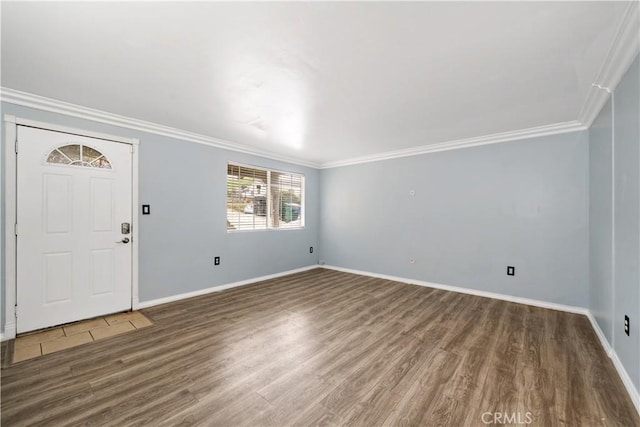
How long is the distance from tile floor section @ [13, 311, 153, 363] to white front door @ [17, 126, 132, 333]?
0.12 metres

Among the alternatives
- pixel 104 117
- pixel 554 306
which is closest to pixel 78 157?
pixel 104 117

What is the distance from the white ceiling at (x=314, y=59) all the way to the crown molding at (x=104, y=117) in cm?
14

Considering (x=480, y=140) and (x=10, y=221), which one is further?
(x=480, y=140)

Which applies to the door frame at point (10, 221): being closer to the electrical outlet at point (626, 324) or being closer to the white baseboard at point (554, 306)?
the white baseboard at point (554, 306)

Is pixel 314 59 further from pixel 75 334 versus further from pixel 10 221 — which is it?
pixel 75 334

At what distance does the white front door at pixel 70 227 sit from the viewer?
273 cm

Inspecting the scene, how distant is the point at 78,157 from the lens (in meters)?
3.05

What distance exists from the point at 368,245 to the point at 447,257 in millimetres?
1507

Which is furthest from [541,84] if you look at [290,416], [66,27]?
[66,27]

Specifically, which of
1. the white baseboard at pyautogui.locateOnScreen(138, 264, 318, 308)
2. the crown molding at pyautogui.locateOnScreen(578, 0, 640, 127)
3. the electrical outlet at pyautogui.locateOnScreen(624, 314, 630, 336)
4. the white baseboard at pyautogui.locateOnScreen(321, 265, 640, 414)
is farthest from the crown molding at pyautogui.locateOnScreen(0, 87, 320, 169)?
the electrical outlet at pyautogui.locateOnScreen(624, 314, 630, 336)

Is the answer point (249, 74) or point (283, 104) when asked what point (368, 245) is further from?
point (249, 74)

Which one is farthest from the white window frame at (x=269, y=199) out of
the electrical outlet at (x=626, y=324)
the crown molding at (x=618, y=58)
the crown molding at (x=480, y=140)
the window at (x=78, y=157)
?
the electrical outlet at (x=626, y=324)

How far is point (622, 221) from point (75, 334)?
17.0 feet

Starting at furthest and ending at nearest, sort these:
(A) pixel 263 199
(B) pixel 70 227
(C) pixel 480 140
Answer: (A) pixel 263 199
(C) pixel 480 140
(B) pixel 70 227
